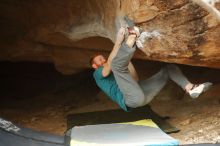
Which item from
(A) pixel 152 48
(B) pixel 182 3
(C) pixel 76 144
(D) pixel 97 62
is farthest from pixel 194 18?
(C) pixel 76 144

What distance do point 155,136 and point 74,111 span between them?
1624mm

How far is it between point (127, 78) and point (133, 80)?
79mm

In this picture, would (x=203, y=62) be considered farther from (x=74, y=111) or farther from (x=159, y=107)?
(x=74, y=111)

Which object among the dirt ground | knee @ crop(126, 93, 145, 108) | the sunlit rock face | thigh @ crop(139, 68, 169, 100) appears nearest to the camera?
the sunlit rock face

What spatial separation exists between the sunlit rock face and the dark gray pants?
15 centimetres

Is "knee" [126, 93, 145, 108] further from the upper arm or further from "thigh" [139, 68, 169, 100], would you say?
the upper arm

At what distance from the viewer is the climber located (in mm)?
3027

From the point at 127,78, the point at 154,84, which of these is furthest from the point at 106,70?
the point at 154,84

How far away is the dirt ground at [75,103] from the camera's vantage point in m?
3.59

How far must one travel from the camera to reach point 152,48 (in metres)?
3.20

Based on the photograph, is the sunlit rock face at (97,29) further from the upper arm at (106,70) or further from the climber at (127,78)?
the upper arm at (106,70)

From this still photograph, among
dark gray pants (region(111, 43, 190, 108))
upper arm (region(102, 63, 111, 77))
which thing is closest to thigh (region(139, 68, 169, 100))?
dark gray pants (region(111, 43, 190, 108))

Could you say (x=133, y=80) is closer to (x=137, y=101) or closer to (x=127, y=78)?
(x=127, y=78)

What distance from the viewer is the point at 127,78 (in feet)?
10.3
